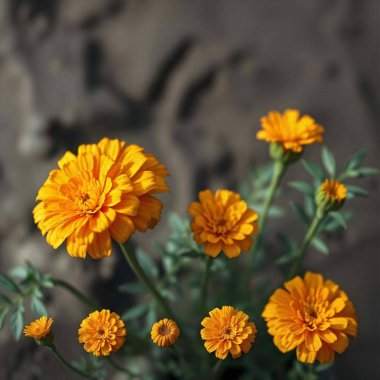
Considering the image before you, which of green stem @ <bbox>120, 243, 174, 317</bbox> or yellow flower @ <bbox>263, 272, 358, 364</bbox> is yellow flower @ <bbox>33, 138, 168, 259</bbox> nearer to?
green stem @ <bbox>120, 243, 174, 317</bbox>

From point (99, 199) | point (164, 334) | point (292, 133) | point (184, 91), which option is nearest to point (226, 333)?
point (164, 334)

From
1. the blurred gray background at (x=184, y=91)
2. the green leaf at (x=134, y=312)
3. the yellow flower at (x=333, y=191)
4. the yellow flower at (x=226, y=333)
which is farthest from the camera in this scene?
the blurred gray background at (x=184, y=91)

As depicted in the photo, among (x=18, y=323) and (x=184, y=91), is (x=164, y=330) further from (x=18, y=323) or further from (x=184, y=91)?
(x=184, y=91)

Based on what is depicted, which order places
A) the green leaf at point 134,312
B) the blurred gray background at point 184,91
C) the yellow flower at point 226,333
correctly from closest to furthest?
the yellow flower at point 226,333
the green leaf at point 134,312
the blurred gray background at point 184,91

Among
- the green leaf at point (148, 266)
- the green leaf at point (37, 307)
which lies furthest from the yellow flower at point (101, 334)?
the green leaf at point (148, 266)

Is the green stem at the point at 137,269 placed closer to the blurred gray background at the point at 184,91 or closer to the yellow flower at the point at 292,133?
the yellow flower at the point at 292,133

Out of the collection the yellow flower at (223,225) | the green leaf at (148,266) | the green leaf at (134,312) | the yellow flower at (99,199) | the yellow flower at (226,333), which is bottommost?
the green leaf at (134,312)
